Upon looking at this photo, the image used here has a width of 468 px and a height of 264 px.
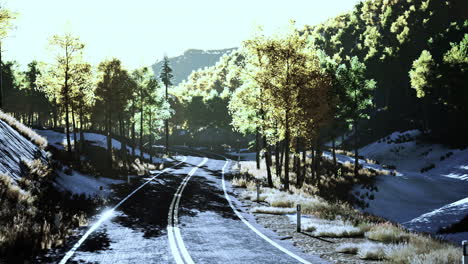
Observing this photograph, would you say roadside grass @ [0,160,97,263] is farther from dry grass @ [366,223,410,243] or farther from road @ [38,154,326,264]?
dry grass @ [366,223,410,243]

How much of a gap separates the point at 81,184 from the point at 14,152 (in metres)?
5.68

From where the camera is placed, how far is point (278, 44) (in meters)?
22.4

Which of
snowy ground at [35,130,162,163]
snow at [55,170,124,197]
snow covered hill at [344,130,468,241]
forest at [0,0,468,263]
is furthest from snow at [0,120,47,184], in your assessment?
snowy ground at [35,130,162,163]

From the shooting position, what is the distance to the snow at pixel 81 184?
69.4 feet

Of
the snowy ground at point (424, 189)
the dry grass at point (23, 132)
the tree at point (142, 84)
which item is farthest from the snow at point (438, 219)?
the tree at point (142, 84)

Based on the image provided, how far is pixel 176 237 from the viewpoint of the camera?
1150 cm

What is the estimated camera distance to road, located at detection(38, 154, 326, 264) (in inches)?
362

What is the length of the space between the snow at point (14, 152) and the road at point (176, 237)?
4.66m

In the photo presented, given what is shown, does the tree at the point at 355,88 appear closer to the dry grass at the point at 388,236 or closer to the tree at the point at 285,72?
the tree at the point at 285,72

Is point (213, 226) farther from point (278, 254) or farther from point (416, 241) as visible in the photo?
point (416, 241)

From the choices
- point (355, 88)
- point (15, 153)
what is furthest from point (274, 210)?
point (355, 88)

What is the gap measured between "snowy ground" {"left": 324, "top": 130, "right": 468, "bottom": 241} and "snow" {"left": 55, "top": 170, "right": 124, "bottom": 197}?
19751mm

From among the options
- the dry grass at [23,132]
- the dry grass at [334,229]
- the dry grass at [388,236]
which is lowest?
the dry grass at [334,229]

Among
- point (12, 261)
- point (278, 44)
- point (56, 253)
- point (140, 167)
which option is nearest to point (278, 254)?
point (56, 253)
